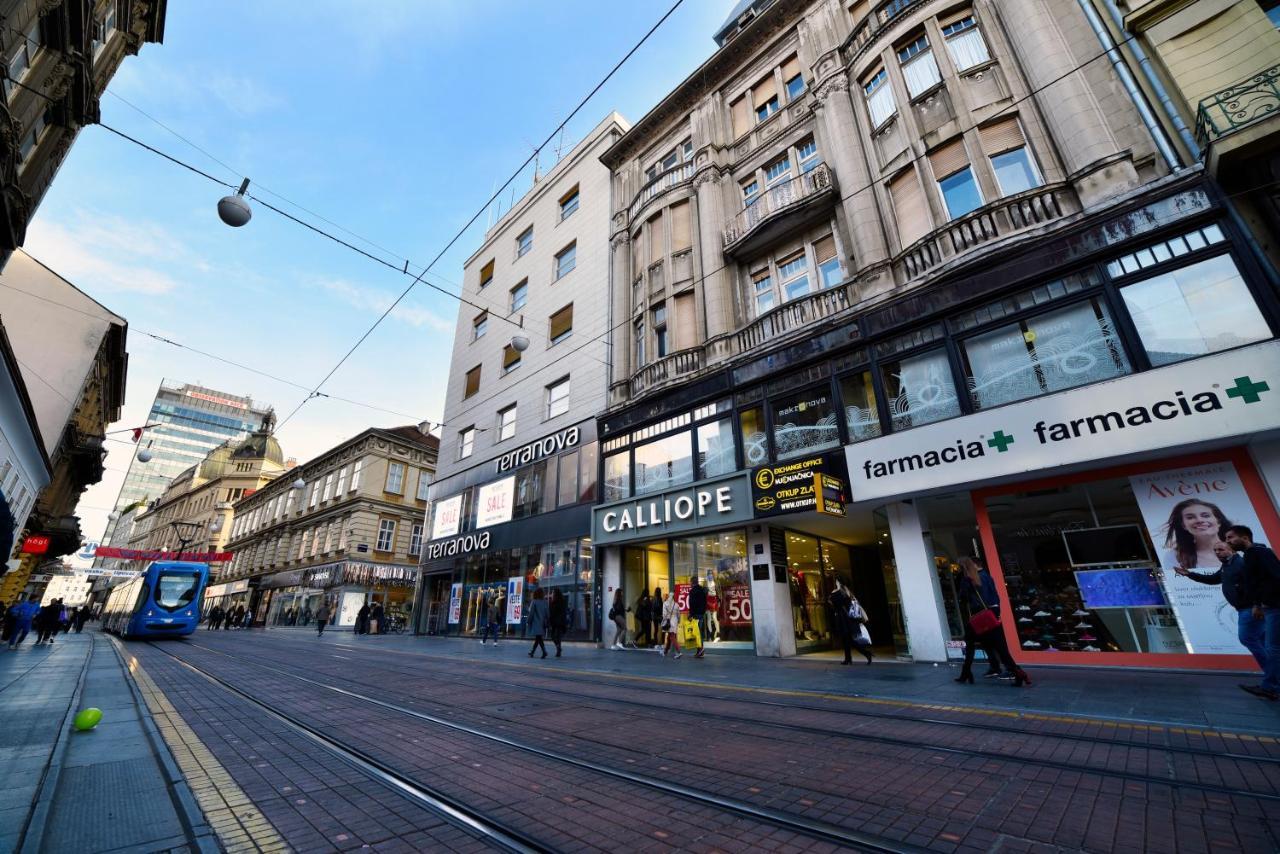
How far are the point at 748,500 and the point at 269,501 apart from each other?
52.4 metres

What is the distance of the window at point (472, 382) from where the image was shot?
2656 centimetres

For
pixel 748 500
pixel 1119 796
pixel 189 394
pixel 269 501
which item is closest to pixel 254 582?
pixel 269 501

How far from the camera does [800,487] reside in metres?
11.7

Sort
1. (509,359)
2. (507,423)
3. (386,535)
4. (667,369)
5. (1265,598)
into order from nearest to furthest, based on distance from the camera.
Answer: (1265,598), (667,369), (507,423), (509,359), (386,535)

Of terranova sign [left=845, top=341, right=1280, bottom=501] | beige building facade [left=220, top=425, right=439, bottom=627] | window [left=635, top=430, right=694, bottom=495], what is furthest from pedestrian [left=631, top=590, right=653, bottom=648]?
beige building facade [left=220, top=425, right=439, bottom=627]

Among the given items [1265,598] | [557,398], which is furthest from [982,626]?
[557,398]

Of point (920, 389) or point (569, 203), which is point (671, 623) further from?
point (569, 203)

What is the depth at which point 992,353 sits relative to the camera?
10.4 m

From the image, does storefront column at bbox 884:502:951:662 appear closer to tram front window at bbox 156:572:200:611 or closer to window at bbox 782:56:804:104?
window at bbox 782:56:804:104

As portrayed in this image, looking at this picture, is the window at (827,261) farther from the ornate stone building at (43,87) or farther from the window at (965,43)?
the ornate stone building at (43,87)

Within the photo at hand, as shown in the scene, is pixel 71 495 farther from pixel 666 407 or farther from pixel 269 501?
pixel 666 407

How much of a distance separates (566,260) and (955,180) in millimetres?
16223

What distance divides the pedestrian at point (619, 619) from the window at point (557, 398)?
7.91m

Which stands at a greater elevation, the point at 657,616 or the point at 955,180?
the point at 955,180
